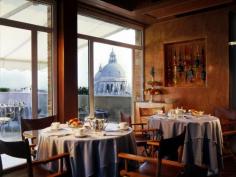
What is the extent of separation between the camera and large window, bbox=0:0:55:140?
4.18 m

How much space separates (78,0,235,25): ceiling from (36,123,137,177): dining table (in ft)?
10.0

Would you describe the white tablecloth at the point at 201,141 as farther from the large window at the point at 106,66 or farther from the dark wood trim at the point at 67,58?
the large window at the point at 106,66

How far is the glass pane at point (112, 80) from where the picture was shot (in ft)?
19.2

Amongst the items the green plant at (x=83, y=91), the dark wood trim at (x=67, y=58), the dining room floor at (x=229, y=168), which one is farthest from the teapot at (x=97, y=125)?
the green plant at (x=83, y=91)

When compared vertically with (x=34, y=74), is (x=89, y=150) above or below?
below

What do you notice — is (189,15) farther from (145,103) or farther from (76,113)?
(76,113)

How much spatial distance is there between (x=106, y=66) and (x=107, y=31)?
0.80 meters

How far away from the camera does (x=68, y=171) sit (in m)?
2.56

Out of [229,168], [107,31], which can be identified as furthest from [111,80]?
[229,168]

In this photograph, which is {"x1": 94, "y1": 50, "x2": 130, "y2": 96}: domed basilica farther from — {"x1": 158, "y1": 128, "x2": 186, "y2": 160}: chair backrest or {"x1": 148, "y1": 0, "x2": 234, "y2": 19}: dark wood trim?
{"x1": 158, "y1": 128, "x2": 186, "y2": 160}: chair backrest

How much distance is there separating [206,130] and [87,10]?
128 inches

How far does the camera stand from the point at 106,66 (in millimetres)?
6090

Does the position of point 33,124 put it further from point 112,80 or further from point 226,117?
point 226,117

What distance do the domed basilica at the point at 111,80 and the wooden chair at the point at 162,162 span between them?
3.26m
